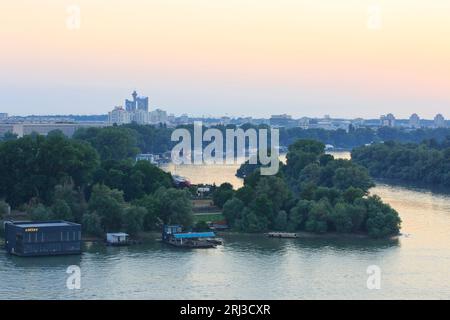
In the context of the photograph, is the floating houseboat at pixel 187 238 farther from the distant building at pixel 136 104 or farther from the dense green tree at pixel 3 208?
the distant building at pixel 136 104

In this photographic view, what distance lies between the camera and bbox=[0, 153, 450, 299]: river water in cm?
1041

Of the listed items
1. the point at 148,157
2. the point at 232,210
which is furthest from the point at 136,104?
the point at 232,210

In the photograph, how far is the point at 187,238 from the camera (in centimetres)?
1463

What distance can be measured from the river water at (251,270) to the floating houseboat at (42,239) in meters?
0.20

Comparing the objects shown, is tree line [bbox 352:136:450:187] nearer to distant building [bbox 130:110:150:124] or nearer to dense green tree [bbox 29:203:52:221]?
dense green tree [bbox 29:203:52:221]

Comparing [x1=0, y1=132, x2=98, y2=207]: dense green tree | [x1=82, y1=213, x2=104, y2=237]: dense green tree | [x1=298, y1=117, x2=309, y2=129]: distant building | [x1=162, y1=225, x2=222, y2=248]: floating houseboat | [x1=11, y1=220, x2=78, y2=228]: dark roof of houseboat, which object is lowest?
[x1=162, y1=225, x2=222, y2=248]: floating houseboat

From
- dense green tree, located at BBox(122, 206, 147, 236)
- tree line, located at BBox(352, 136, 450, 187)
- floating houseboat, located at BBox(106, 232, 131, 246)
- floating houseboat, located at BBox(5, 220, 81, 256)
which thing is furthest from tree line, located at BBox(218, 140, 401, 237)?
tree line, located at BBox(352, 136, 450, 187)

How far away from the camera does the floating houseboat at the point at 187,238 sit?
14.4m

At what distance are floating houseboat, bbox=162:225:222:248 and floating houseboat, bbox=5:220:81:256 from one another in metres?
1.84

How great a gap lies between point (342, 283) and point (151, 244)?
4.56 m

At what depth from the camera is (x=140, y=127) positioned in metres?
46.6
